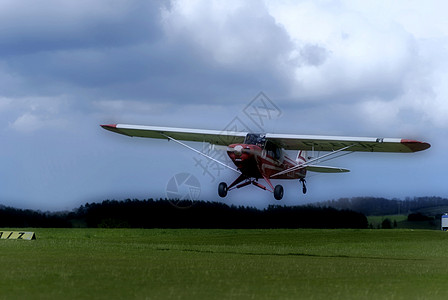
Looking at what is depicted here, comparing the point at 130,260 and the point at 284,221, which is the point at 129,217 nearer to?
the point at 284,221

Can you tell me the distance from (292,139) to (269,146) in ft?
4.67

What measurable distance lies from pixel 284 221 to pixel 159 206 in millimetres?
13307

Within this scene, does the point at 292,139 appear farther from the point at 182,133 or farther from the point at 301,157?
the point at 301,157

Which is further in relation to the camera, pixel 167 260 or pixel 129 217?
pixel 129 217

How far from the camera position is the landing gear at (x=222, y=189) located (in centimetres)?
3784

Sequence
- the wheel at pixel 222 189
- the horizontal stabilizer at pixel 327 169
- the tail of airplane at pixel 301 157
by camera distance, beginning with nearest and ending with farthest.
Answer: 1. the wheel at pixel 222 189
2. the horizontal stabilizer at pixel 327 169
3. the tail of airplane at pixel 301 157

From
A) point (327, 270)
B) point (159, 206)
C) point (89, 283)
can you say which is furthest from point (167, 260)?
point (159, 206)

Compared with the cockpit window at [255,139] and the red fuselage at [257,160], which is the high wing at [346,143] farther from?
the red fuselage at [257,160]

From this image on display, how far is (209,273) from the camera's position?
26.7 m

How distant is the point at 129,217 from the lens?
65.6 metres

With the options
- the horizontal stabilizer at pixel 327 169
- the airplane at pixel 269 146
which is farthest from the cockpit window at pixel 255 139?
the horizontal stabilizer at pixel 327 169

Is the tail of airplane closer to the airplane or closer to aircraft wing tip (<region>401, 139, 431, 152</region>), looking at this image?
the airplane

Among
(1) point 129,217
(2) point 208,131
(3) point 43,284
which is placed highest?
(2) point 208,131

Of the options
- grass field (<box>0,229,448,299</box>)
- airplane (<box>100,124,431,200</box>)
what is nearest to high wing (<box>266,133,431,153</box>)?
airplane (<box>100,124,431,200</box>)
